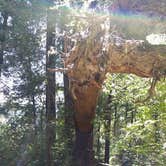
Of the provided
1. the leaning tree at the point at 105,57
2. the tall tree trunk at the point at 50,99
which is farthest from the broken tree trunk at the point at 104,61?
the tall tree trunk at the point at 50,99

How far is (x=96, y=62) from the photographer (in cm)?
447

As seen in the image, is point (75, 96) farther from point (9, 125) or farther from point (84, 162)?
point (9, 125)

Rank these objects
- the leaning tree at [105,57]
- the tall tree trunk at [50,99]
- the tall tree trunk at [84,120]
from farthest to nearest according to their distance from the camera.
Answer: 1. the tall tree trunk at [50,99]
2. the tall tree trunk at [84,120]
3. the leaning tree at [105,57]

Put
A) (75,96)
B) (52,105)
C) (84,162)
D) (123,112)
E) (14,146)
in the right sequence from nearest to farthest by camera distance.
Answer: (75,96)
(84,162)
(14,146)
(52,105)
(123,112)

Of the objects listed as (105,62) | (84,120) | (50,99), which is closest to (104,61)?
(105,62)

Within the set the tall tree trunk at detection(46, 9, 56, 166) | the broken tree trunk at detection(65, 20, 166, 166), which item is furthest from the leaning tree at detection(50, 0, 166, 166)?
the tall tree trunk at detection(46, 9, 56, 166)

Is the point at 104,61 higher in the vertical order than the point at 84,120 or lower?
higher

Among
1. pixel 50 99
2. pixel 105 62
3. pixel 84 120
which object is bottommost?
pixel 84 120

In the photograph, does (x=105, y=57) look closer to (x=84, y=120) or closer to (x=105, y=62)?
(x=105, y=62)

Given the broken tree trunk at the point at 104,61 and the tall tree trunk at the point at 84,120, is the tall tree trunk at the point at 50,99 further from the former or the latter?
the broken tree trunk at the point at 104,61

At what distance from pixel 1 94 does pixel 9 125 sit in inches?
49.4

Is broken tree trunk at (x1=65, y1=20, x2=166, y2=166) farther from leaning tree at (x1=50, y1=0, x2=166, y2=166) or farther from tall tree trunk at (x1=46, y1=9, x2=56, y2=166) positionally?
tall tree trunk at (x1=46, y1=9, x2=56, y2=166)

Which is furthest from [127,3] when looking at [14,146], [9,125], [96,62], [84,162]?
[9,125]

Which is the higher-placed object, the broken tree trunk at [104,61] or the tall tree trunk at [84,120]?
the broken tree trunk at [104,61]
